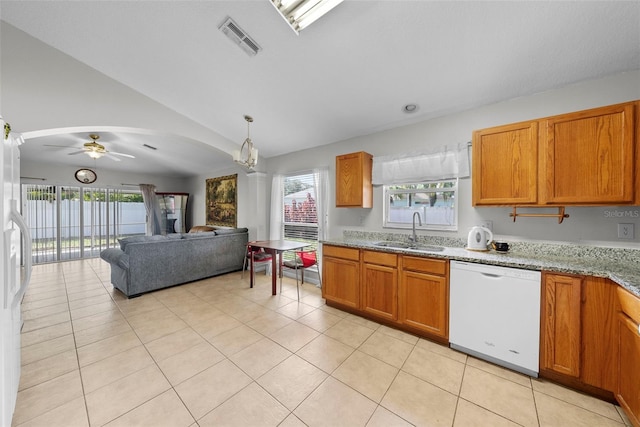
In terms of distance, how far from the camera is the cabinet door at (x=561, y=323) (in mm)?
1577

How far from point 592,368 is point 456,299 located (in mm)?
842

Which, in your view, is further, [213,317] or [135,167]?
[135,167]

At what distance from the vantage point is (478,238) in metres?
2.25

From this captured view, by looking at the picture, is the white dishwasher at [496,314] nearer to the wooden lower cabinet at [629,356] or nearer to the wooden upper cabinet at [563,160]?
Result: the wooden lower cabinet at [629,356]

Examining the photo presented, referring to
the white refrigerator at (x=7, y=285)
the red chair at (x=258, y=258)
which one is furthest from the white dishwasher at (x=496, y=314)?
the white refrigerator at (x=7, y=285)

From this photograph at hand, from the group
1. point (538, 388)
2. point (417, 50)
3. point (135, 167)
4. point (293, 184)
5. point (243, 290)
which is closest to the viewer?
point (538, 388)

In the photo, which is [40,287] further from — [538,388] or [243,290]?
[538,388]

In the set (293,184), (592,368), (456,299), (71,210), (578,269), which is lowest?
(592,368)

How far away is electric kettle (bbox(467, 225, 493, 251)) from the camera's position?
2242 mm

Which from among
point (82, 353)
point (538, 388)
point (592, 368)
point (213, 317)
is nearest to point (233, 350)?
point (213, 317)

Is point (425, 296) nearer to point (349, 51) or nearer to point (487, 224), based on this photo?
point (487, 224)

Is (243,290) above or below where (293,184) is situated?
below

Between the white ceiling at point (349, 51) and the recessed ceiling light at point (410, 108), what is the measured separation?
75 millimetres

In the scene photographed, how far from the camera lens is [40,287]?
3.69 metres
